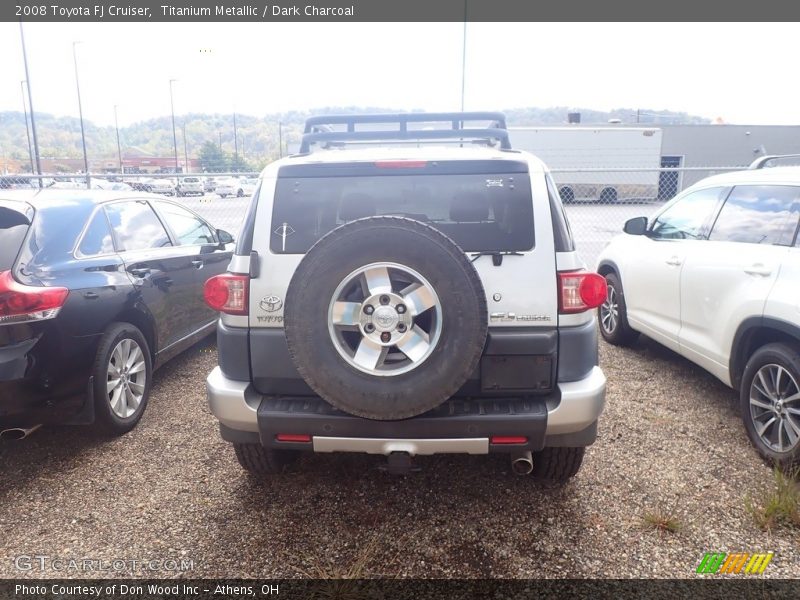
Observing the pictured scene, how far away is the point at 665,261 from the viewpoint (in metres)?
4.67

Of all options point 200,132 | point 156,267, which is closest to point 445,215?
point 156,267

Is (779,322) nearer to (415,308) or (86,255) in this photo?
(415,308)

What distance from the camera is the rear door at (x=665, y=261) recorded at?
14.4 ft

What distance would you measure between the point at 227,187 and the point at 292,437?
1125 centimetres

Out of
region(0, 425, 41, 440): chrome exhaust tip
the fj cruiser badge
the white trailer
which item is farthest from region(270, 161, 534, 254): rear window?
the white trailer

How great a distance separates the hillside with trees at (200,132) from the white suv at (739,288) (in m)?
22.5

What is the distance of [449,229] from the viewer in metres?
2.66

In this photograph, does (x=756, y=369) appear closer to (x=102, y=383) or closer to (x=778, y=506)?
(x=778, y=506)

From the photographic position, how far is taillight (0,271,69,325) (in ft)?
9.98

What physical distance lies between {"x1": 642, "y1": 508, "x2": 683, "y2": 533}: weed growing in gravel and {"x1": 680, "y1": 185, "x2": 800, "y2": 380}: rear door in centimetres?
142

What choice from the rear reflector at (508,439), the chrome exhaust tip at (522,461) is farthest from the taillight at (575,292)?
the chrome exhaust tip at (522,461)

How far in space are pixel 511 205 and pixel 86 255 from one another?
2802 mm

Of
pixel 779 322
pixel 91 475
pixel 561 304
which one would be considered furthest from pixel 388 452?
pixel 779 322

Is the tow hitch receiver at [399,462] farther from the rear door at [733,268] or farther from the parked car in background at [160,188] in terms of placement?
the parked car in background at [160,188]
